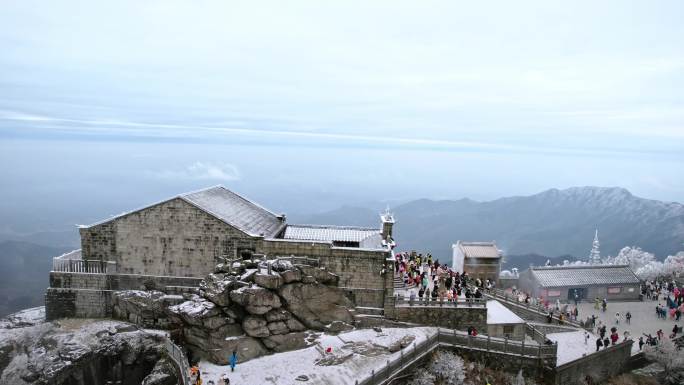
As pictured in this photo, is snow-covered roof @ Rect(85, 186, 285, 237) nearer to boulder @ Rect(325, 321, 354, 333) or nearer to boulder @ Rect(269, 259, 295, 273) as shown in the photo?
boulder @ Rect(269, 259, 295, 273)

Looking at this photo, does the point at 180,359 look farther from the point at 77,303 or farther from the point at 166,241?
the point at 77,303

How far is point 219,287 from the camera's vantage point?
28.1 m

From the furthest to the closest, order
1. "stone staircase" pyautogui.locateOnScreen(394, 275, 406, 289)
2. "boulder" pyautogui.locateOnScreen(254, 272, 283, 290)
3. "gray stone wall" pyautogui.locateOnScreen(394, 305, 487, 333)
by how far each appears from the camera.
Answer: "stone staircase" pyautogui.locateOnScreen(394, 275, 406, 289), "gray stone wall" pyautogui.locateOnScreen(394, 305, 487, 333), "boulder" pyautogui.locateOnScreen(254, 272, 283, 290)

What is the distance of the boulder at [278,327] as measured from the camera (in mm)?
28578

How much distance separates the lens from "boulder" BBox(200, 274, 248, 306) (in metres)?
27.7

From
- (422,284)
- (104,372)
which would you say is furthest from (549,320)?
(104,372)

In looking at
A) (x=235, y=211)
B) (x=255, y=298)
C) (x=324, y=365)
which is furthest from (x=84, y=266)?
(x=324, y=365)

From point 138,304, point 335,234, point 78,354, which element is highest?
point 335,234

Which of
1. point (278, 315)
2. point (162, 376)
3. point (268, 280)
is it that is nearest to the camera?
point (162, 376)

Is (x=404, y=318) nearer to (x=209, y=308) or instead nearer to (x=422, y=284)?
(x=422, y=284)

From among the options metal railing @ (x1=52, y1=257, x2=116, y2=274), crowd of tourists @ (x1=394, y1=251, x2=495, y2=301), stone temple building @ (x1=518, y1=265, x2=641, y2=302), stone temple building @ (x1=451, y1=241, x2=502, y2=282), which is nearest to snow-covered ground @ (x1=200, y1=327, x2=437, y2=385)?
crowd of tourists @ (x1=394, y1=251, x2=495, y2=301)

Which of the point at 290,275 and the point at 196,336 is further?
the point at 290,275

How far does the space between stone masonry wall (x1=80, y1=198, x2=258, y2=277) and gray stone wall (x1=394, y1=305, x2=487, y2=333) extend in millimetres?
11861

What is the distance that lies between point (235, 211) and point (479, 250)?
27698mm
